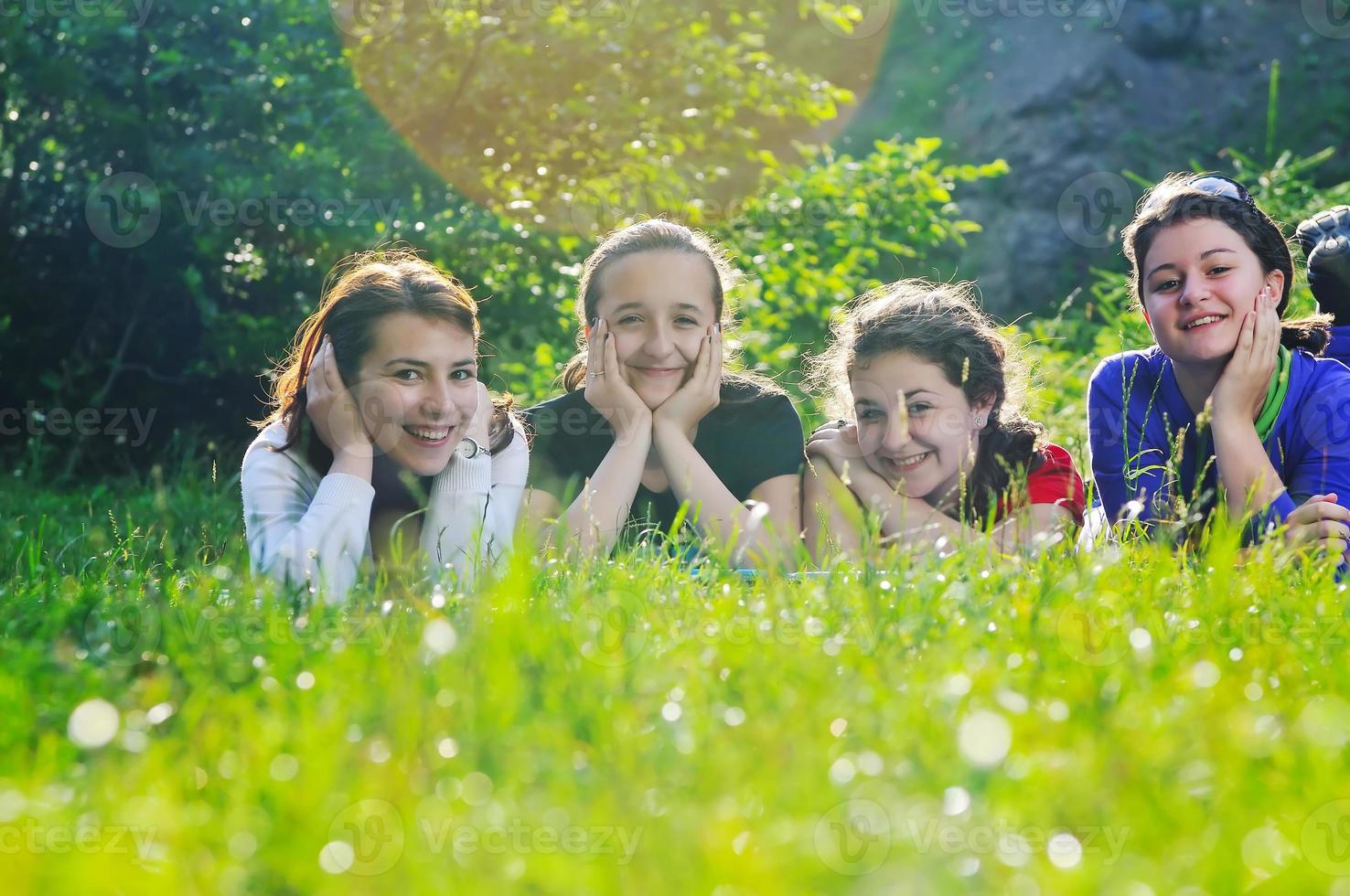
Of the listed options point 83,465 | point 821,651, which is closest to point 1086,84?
point 83,465

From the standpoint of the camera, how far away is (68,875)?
50.5 inches

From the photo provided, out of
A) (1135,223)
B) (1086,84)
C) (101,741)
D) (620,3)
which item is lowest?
(101,741)

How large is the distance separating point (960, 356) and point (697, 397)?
0.93 m

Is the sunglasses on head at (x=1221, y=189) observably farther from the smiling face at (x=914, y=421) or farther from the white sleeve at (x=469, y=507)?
the white sleeve at (x=469, y=507)

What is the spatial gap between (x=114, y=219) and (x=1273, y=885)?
7.37 meters

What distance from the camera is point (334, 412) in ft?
11.8

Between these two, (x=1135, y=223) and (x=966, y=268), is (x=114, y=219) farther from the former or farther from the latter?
(x=966, y=268)

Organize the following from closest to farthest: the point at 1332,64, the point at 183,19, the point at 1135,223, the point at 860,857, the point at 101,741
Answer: the point at 860,857
the point at 101,741
the point at 1135,223
the point at 183,19
the point at 1332,64
